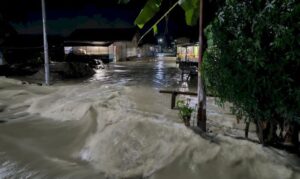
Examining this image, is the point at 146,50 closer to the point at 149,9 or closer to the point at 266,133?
the point at 149,9

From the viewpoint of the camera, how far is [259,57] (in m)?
4.51

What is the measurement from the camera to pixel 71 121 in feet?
32.2

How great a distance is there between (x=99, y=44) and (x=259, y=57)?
42.7 m

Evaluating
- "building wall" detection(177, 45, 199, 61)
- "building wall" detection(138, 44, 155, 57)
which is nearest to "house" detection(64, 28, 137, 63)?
"building wall" detection(138, 44, 155, 57)

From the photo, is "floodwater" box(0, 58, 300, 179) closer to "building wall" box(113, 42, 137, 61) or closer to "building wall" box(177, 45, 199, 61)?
"building wall" box(177, 45, 199, 61)

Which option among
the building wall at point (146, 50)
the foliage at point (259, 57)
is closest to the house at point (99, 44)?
the building wall at point (146, 50)

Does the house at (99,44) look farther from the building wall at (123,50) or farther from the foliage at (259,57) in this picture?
the foliage at (259,57)

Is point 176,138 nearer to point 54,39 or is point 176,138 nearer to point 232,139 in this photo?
point 232,139

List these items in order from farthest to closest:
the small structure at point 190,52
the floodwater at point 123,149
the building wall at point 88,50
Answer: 1. the building wall at point 88,50
2. the small structure at point 190,52
3. the floodwater at point 123,149

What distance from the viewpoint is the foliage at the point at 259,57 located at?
4352mm

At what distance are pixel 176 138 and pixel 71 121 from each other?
4561mm

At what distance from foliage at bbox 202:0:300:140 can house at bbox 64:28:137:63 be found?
39.3m

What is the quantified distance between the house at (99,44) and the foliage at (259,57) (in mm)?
39270

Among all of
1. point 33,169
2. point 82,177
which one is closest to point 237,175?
point 82,177
